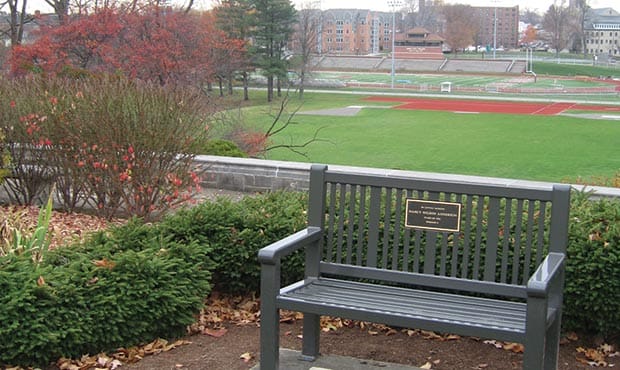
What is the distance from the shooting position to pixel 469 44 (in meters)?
133

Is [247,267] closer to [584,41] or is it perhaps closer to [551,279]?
[551,279]

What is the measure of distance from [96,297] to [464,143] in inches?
Result: 1263

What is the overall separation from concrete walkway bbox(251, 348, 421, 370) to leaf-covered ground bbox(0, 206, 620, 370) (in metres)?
0.15

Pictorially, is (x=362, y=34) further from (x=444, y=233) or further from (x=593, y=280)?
(x=444, y=233)

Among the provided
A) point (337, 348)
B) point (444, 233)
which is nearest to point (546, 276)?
point (444, 233)

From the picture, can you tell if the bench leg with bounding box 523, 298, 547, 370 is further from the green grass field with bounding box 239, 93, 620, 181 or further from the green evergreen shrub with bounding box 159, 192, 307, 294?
the green grass field with bounding box 239, 93, 620, 181

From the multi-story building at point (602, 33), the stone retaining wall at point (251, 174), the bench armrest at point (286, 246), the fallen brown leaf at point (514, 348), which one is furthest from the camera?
the multi-story building at point (602, 33)

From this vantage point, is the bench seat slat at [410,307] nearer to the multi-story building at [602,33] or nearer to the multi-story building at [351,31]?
the multi-story building at [351,31]

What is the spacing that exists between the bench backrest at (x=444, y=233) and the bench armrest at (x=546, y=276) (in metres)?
0.11

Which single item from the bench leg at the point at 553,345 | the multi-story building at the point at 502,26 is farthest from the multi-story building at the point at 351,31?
the bench leg at the point at 553,345

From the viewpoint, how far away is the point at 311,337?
4.72m

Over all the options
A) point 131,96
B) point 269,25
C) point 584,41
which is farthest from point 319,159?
point 584,41

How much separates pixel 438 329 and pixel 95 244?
8.25ft

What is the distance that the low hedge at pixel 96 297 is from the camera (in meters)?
4.48
